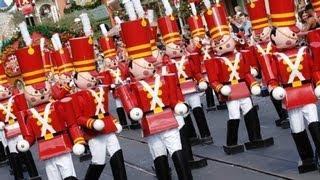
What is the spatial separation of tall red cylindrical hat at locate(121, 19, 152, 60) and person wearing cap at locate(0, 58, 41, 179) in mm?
2926

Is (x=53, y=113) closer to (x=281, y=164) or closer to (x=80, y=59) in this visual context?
(x=80, y=59)

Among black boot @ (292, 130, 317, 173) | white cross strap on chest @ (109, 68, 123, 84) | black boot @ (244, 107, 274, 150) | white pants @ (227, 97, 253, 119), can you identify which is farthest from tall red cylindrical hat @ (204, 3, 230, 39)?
white cross strap on chest @ (109, 68, 123, 84)

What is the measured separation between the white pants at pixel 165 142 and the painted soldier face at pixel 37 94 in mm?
1304

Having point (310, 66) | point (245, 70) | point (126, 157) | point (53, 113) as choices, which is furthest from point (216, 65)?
point (126, 157)

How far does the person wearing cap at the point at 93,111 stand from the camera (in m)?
6.97

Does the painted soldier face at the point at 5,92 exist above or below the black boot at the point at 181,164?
above

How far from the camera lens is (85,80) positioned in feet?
23.6

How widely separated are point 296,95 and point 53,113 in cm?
260

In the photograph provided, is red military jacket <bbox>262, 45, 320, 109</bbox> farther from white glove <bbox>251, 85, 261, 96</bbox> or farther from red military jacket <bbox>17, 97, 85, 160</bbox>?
red military jacket <bbox>17, 97, 85, 160</bbox>

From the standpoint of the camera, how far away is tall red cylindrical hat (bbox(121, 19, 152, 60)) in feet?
22.1

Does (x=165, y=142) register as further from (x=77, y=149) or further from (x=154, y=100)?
(x=77, y=149)

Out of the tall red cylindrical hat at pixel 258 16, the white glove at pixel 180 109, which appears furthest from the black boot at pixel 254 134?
the white glove at pixel 180 109

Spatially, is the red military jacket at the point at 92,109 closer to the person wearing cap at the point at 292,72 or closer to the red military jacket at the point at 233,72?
the red military jacket at the point at 233,72

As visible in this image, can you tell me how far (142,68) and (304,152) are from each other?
6.34 feet
